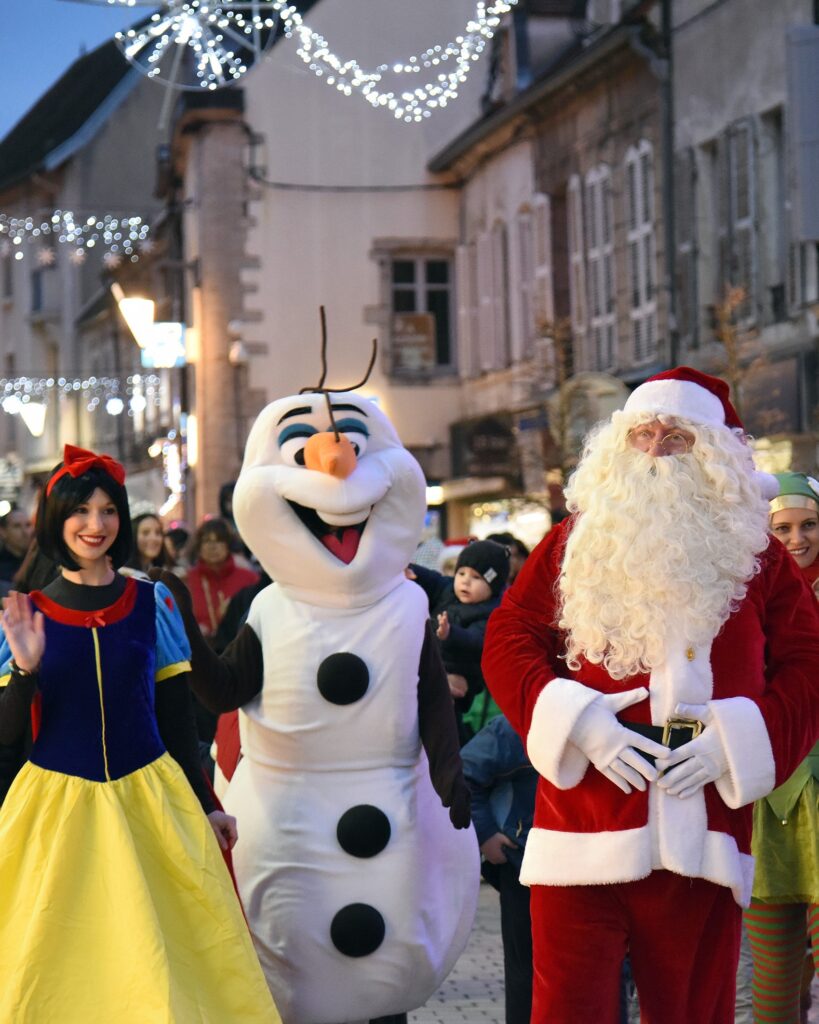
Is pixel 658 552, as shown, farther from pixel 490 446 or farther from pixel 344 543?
pixel 490 446

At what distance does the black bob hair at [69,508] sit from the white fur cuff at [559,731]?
1.53 m

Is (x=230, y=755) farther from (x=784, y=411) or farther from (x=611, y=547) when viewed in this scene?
(x=784, y=411)

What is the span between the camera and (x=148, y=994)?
5.02m

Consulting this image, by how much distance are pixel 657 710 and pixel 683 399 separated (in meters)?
0.79

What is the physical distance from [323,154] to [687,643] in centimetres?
2333

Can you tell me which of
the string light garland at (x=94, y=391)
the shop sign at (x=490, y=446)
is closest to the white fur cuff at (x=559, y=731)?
the shop sign at (x=490, y=446)

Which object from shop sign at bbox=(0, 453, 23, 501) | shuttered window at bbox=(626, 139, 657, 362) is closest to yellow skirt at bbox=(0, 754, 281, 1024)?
shuttered window at bbox=(626, 139, 657, 362)

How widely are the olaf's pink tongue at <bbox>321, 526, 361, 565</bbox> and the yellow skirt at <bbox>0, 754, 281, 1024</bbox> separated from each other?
2.89ft

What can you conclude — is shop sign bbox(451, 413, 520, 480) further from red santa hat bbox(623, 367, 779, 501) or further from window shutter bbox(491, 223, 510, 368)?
red santa hat bbox(623, 367, 779, 501)

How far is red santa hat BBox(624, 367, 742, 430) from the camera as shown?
4.86 metres

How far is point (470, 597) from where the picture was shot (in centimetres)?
802

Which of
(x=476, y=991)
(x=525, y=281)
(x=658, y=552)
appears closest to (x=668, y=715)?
(x=658, y=552)

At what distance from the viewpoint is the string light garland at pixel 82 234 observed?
36.5 m

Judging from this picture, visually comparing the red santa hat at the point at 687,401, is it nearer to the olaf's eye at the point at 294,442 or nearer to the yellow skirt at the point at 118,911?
the olaf's eye at the point at 294,442
